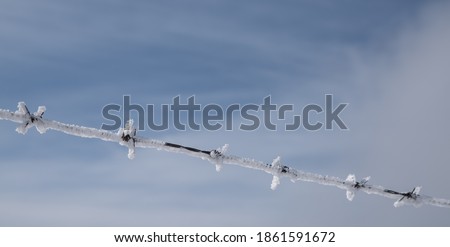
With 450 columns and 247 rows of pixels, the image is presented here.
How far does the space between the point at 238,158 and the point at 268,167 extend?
102cm

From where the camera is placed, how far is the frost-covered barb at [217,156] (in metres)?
9.78

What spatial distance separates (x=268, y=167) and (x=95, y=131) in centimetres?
471

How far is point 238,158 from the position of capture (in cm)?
1212

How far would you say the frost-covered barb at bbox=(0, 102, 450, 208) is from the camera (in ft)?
32.1

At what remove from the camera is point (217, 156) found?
11.8m

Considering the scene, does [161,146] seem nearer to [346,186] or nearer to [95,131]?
[95,131]

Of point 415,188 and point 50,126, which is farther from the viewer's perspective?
point 415,188

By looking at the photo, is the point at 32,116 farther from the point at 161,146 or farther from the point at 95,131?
the point at 161,146
